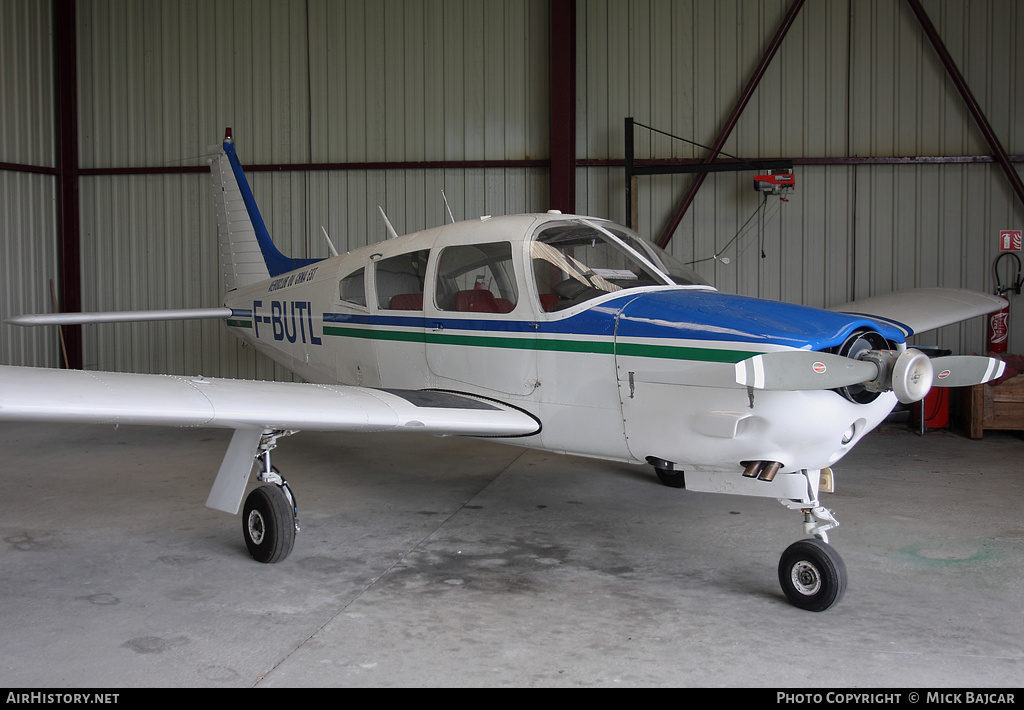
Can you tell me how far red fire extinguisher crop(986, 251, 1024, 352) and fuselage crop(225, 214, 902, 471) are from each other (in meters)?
5.74

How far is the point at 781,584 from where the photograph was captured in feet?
13.1

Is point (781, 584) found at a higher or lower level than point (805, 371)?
lower

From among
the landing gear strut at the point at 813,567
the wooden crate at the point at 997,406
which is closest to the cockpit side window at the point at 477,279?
the landing gear strut at the point at 813,567

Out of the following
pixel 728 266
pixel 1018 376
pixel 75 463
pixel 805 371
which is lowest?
pixel 75 463

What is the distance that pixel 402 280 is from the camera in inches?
215

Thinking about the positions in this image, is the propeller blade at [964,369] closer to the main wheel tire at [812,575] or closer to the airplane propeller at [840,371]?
the airplane propeller at [840,371]

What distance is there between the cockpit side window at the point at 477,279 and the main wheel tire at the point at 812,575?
6.48ft

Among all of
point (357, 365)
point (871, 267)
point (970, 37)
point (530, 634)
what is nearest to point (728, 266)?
point (871, 267)

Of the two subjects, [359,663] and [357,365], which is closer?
[359,663]

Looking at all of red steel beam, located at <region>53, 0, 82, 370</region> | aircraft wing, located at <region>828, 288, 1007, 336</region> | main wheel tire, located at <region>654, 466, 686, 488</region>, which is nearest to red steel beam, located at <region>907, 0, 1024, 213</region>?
aircraft wing, located at <region>828, 288, 1007, 336</region>

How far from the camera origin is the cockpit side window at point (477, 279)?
4.84m
